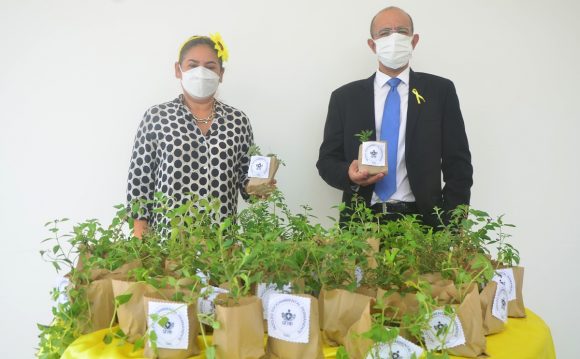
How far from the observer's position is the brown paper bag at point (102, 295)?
1.25 m

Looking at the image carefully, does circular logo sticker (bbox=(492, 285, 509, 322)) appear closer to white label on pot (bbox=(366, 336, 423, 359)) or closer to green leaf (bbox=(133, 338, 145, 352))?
white label on pot (bbox=(366, 336, 423, 359))

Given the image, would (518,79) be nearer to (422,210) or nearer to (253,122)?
(422,210)

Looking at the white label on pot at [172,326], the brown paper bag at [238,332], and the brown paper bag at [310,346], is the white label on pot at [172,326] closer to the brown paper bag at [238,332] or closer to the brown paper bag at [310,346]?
the brown paper bag at [238,332]

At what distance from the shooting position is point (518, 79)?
9.55 ft

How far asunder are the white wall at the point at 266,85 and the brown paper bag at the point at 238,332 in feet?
6.24

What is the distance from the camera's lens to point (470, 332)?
3.76 feet

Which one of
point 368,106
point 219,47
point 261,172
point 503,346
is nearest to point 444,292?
point 503,346

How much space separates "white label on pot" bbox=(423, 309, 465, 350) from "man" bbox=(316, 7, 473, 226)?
4.05 ft

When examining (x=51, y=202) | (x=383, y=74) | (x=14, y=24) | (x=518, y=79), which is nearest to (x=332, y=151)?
(x=383, y=74)

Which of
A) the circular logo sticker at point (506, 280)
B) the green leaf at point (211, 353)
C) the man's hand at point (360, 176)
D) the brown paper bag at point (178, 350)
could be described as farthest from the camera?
the man's hand at point (360, 176)

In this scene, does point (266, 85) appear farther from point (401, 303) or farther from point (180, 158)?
point (401, 303)

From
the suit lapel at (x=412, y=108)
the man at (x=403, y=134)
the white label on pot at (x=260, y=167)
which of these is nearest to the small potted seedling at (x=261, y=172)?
the white label on pot at (x=260, y=167)

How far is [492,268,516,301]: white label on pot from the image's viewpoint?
4.45 ft

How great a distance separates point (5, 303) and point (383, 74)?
2540 millimetres
